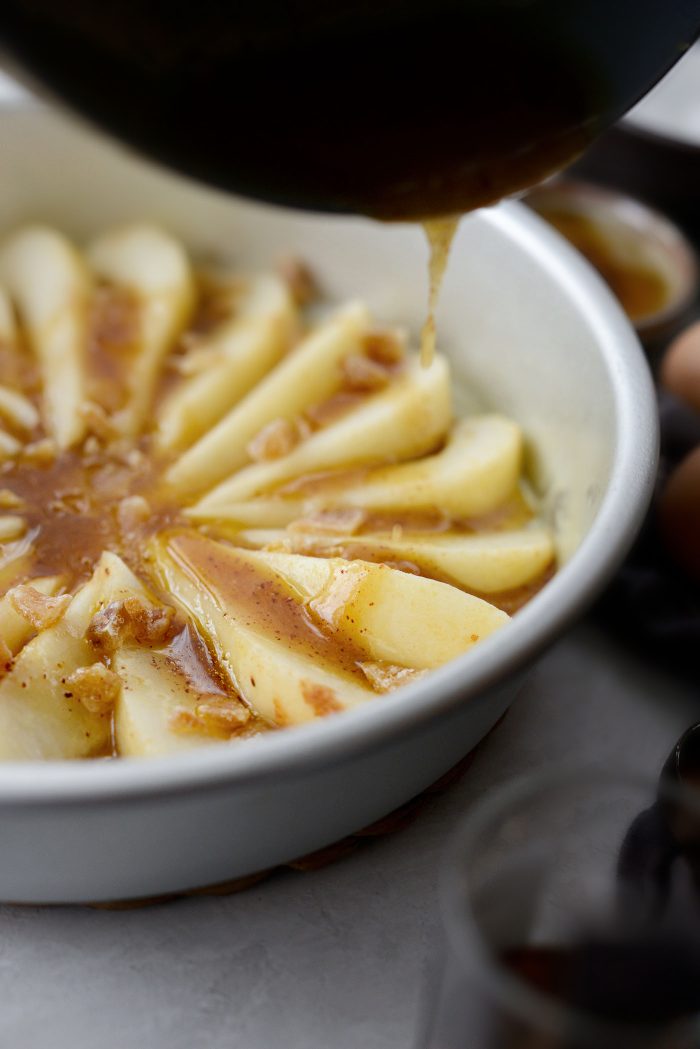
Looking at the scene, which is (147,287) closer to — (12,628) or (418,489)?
(418,489)

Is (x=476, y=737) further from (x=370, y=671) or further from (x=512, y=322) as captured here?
(x=512, y=322)

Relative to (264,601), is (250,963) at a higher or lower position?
lower

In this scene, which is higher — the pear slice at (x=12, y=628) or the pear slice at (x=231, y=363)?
the pear slice at (x=231, y=363)

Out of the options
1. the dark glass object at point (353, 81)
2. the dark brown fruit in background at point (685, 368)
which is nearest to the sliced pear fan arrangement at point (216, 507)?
the dark brown fruit in background at point (685, 368)

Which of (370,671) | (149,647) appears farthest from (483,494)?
(149,647)

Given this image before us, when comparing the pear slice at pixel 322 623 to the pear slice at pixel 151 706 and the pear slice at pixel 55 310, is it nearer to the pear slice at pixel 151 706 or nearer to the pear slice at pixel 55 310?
the pear slice at pixel 151 706

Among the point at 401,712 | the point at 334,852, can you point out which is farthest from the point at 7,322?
the point at 401,712
